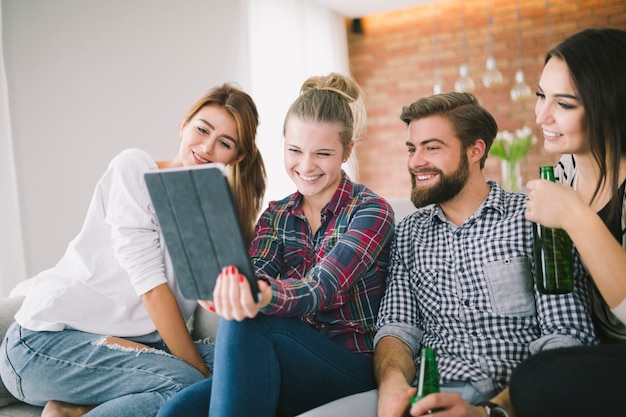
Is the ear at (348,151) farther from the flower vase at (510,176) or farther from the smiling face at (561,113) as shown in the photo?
the flower vase at (510,176)

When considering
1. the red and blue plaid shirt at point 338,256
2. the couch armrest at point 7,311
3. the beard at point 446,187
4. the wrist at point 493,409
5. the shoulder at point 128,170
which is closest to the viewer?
the wrist at point 493,409

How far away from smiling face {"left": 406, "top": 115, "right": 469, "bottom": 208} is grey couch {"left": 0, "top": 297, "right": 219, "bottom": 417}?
858mm

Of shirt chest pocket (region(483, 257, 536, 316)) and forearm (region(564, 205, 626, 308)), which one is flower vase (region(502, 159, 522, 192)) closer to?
shirt chest pocket (region(483, 257, 536, 316))

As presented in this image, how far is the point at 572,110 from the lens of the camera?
54.8 inches

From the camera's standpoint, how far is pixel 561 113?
140 cm

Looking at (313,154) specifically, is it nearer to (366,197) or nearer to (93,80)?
(366,197)

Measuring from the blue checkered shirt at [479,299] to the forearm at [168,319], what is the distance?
554 millimetres

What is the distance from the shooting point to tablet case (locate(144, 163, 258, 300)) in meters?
1.10

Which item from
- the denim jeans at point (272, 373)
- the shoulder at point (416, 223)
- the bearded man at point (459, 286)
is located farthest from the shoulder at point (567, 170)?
the denim jeans at point (272, 373)

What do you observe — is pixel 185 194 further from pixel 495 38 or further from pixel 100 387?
pixel 495 38

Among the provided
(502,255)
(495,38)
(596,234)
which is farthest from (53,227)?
(495,38)

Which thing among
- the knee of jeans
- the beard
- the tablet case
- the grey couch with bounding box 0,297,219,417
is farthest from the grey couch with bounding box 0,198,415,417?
the tablet case

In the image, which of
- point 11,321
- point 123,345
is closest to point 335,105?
point 123,345

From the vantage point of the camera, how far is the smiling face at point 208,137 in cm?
184
